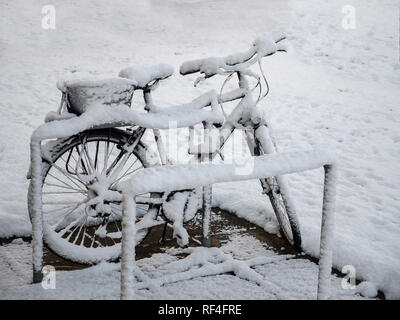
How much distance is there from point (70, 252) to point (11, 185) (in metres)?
1.66

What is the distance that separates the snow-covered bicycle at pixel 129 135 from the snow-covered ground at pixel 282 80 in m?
0.28

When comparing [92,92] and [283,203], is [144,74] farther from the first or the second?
[283,203]

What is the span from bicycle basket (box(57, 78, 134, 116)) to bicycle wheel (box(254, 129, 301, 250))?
1.04 m

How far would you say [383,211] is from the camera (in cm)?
398

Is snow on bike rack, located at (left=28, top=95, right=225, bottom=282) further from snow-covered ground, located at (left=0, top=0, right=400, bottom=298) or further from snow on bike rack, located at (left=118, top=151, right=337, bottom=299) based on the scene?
snow on bike rack, located at (left=118, top=151, right=337, bottom=299)

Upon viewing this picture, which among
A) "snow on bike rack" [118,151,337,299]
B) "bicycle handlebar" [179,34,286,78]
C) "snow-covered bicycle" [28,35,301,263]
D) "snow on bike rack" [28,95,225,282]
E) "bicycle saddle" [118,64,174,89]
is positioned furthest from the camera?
"bicycle handlebar" [179,34,286,78]

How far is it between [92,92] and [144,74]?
0.35m

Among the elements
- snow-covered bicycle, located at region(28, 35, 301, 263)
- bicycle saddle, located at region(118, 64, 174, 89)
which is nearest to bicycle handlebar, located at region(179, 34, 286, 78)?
snow-covered bicycle, located at region(28, 35, 301, 263)

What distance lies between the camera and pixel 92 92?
9.08 ft

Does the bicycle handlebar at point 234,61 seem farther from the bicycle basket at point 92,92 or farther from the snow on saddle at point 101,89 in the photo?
the bicycle basket at point 92,92

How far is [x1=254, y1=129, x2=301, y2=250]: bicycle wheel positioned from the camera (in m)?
3.32

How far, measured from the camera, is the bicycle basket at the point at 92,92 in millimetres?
2744
